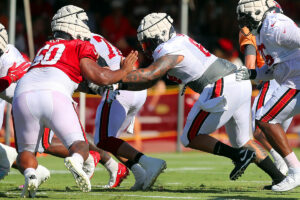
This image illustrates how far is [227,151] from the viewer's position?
21.6ft

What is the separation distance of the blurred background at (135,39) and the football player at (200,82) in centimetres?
525

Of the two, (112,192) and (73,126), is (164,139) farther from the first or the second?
(73,126)

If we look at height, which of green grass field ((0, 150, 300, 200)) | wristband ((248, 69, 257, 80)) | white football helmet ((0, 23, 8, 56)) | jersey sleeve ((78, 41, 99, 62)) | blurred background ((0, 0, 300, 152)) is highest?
jersey sleeve ((78, 41, 99, 62))

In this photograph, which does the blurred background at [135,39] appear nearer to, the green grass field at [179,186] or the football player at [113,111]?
the green grass field at [179,186]

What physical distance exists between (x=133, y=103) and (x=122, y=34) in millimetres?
8151

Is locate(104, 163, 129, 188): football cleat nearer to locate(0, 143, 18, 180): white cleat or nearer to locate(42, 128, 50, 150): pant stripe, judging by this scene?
locate(0, 143, 18, 180): white cleat

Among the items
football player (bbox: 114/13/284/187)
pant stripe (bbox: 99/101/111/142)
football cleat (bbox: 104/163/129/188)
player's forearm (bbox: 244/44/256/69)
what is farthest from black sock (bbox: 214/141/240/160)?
player's forearm (bbox: 244/44/256/69)

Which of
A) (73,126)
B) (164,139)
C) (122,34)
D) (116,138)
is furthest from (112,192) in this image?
(122,34)

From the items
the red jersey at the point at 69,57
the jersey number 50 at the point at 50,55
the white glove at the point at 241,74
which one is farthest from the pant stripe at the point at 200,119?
the jersey number 50 at the point at 50,55

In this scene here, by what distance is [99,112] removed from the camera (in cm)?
728

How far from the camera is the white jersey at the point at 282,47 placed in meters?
6.41

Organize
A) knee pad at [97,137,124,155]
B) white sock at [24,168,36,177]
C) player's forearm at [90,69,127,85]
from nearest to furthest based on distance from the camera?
white sock at [24,168,36,177] < player's forearm at [90,69,127,85] < knee pad at [97,137,124,155]

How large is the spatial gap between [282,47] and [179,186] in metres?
1.84

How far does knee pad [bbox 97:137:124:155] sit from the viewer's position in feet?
23.4
